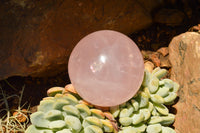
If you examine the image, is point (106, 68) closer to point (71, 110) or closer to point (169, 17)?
point (71, 110)

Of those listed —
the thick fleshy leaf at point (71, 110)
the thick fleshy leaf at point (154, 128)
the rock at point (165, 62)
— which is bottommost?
the thick fleshy leaf at point (154, 128)

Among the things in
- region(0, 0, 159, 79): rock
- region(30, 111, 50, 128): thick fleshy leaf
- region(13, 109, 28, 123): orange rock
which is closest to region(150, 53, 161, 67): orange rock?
region(0, 0, 159, 79): rock

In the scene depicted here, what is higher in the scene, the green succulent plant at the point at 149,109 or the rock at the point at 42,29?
the rock at the point at 42,29

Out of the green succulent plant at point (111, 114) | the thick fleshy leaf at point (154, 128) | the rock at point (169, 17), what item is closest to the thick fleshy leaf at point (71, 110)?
the green succulent plant at point (111, 114)

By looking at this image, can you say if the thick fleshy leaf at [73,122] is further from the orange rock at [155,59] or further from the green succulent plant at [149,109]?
the orange rock at [155,59]

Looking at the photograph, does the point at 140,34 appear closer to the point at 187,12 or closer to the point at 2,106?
the point at 187,12
